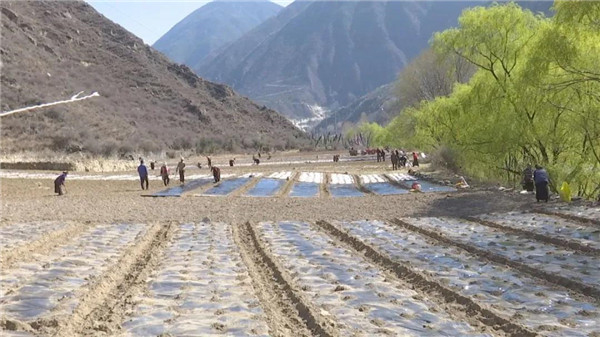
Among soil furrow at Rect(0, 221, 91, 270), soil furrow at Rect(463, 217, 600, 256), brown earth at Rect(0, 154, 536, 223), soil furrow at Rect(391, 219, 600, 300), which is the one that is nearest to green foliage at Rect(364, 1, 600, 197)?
brown earth at Rect(0, 154, 536, 223)

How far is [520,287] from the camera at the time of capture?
25.2 ft

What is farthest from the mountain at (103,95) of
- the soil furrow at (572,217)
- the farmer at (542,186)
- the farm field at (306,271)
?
the soil furrow at (572,217)

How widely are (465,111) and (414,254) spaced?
1616 centimetres

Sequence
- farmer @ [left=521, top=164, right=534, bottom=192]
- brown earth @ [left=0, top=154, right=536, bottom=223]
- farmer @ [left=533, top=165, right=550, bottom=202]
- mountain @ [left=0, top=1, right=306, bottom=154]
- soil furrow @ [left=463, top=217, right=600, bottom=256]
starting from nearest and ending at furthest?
soil furrow @ [left=463, top=217, right=600, bottom=256] < brown earth @ [left=0, top=154, right=536, bottom=223] < farmer @ [left=533, top=165, right=550, bottom=202] < farmer @ [left=521, top=164, right=534, bottom=192] < mountain @ [left=0, top=1, right=306, bottom=154]

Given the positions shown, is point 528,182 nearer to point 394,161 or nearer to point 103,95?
point 394,161

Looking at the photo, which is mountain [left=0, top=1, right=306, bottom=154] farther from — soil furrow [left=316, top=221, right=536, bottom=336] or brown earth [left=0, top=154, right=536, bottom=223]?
soil furrow [left=316, top=221, right=536, bottom=336]

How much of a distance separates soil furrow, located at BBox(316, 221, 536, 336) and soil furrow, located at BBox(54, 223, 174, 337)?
388 centimetres

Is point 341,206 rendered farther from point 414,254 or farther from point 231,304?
point 231,304

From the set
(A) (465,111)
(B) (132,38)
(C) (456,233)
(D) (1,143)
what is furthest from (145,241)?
(B) (132,38)

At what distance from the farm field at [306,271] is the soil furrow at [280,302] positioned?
3cm

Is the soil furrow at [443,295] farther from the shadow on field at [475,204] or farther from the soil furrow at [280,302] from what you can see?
the shadow on field at [475,204]

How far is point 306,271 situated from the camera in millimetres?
9086

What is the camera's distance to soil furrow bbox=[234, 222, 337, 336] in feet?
20.0

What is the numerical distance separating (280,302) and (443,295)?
85.0 inches
